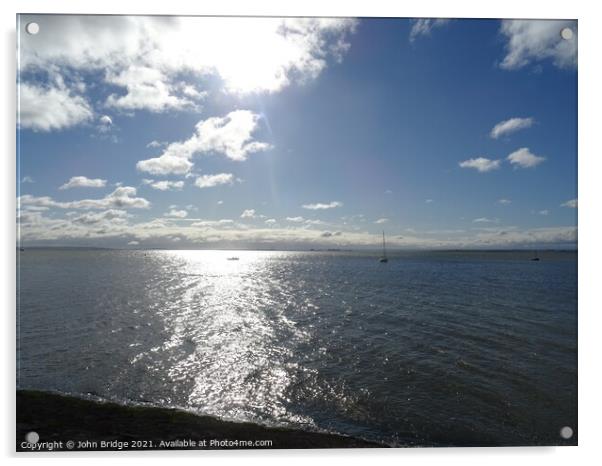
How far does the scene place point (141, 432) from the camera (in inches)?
206

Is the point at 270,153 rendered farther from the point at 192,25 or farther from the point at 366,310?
the point at 366,310

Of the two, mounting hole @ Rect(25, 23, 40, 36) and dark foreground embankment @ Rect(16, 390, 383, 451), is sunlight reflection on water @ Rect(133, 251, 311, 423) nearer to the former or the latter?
dark foreground embankment @ Rect(16, 390, 383, 451)

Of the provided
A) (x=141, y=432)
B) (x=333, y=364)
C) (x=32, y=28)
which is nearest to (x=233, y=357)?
(x=333, y=364)

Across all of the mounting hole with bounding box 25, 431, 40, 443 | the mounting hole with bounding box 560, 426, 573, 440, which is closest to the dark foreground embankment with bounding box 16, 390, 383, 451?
the mounting hole with bounding box 25, 431, 40, 443

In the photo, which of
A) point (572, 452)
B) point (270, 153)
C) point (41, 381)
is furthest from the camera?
point (41, 381)

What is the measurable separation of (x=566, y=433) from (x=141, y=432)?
7.12 meters

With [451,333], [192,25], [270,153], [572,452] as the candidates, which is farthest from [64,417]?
[451,333]

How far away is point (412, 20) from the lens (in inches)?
230

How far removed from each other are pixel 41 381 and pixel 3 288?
3640mm

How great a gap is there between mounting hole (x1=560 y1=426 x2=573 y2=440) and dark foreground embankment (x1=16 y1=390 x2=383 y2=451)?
10.9 ft

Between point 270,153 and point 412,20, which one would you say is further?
point 270,153

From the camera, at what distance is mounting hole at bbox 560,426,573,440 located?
559cm
